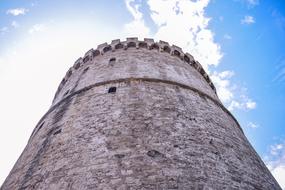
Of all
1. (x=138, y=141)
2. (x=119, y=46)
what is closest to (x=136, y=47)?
(x=119, y=46)

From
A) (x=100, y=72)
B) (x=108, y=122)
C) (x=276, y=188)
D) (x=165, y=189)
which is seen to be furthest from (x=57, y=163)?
(x=276, y=188)

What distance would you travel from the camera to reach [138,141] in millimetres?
6262

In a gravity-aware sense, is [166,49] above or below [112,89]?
above

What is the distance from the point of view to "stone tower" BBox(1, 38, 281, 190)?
5.56 metres

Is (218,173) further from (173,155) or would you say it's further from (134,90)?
(134,90)

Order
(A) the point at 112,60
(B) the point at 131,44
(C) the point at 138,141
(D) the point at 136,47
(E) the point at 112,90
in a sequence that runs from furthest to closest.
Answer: (B) the point at 131,44 → (D) the point at 136,47 → (A) the point at 112,60 → (E) the point at 112,90 → (C) the point at 138,141

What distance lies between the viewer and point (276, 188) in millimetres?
7012

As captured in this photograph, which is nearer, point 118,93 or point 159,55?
point 118,93

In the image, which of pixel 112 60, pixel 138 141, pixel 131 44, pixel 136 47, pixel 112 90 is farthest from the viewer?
pixel 131 44

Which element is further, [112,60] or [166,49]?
[166,49]

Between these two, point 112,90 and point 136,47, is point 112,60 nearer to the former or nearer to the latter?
point 136,47

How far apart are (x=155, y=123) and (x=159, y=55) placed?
5020mm

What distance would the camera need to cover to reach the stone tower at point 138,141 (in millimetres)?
5562

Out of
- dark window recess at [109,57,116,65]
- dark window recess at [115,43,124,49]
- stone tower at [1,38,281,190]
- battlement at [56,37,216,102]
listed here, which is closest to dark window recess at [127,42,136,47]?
battlement at [56,37,216,102]
